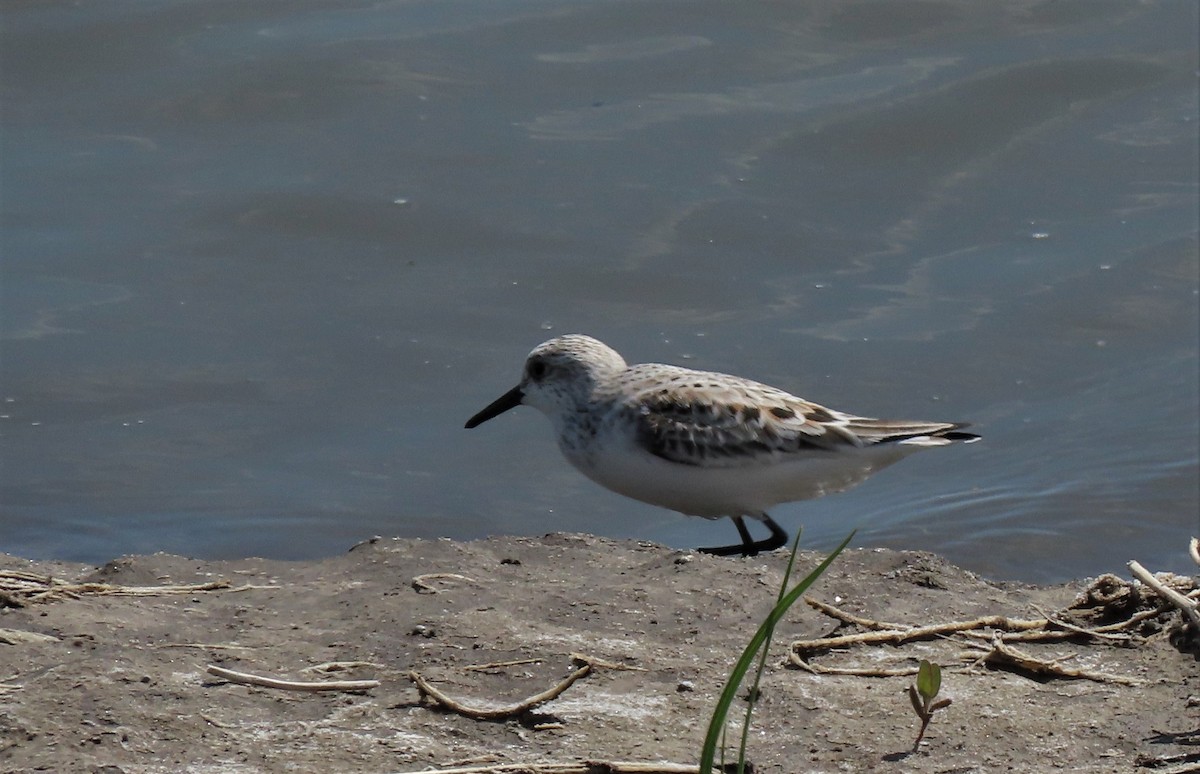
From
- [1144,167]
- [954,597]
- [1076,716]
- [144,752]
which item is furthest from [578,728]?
[1144,167]

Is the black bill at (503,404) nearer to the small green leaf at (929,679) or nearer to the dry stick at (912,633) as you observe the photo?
the dry stick at (912,633)

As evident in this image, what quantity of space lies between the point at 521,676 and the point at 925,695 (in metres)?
1.20

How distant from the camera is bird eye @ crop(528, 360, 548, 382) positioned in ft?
23.0

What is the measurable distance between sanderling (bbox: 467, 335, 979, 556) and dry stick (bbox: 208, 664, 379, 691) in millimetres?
2256

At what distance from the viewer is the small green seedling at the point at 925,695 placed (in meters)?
3.73

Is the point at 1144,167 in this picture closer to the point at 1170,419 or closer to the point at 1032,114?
the point at 1032,114

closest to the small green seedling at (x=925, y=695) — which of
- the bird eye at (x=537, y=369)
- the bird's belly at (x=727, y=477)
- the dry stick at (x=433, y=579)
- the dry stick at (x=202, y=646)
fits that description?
the dry stick at (x=433, y=579)

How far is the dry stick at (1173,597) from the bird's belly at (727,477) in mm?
1693

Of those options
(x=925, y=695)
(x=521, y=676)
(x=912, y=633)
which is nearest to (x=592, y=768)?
(x=521, y=676)

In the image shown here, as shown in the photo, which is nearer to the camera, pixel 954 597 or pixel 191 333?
pixel 954 597

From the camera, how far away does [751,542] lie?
6777mm

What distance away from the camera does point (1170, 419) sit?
9.09m

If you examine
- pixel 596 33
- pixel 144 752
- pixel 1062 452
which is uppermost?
pixel 596 33

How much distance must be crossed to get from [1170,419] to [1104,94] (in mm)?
3630
